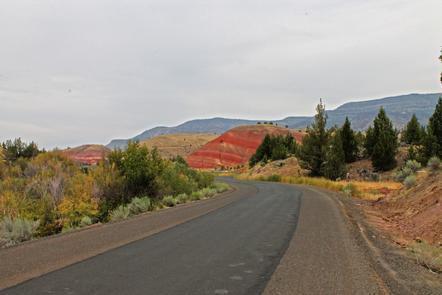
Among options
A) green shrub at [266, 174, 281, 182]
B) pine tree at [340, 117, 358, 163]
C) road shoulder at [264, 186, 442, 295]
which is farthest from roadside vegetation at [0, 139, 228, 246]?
pine tree at [340, 117, 358, 163]

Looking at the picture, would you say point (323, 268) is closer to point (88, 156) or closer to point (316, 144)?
point (316, 144)

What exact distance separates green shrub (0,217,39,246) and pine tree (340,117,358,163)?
5690 centimetres

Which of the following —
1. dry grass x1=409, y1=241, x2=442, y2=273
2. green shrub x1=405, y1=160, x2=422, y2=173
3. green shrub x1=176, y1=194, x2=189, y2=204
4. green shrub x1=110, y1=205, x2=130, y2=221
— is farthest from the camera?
green shrub x1=405, y1=160, x2=422, y2=173

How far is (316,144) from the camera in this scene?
187ft

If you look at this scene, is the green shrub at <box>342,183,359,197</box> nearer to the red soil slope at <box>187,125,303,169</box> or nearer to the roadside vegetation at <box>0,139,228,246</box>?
the roadside vegetation at <box>0,139,228,246</box>

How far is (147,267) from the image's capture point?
8555mm

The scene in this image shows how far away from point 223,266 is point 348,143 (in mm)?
60307

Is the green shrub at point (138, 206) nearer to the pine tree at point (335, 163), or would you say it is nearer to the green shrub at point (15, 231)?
the green shrub at point (15, 231)

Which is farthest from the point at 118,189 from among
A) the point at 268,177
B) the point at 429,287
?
the point at 268,177

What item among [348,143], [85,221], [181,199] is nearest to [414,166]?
[181,199]

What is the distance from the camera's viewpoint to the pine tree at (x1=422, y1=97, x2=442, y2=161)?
149ft

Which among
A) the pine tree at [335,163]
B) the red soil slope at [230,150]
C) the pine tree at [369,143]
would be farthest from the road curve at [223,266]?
the red soil slope at [230,150]

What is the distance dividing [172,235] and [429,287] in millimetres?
6748

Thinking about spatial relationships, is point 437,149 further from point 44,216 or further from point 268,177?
point 44,216
